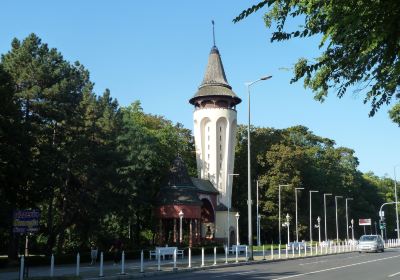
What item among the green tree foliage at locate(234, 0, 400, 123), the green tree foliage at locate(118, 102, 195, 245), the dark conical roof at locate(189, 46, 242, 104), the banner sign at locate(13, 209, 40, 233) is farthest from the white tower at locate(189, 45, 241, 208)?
the green tree foliage at locate(234, 0, 400, 123)

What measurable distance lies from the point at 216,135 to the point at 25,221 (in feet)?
155

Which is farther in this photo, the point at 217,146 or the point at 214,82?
the point at 214,82

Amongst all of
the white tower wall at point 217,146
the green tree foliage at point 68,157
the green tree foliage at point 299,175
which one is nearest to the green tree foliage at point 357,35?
the green tree foliage at point 68,157

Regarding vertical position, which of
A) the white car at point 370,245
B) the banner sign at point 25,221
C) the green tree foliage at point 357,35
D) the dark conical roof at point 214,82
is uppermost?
the dark conical roof at point 214,82

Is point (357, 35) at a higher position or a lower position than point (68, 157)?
lower

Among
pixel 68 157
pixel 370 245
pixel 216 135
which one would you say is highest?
pixel 216 135

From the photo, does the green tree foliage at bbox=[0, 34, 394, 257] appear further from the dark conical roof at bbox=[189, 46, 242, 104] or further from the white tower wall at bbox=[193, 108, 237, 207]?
the dark conical roof at bbox=[189, 46, 242, 104]

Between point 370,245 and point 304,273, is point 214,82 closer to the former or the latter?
point 370,245

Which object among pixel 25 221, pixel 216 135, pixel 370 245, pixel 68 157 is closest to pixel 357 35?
pixel 25 221

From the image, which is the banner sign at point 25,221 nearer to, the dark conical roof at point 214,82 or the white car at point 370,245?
the white car at point 370,245

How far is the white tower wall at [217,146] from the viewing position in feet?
210

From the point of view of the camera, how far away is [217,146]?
64125 millimetres

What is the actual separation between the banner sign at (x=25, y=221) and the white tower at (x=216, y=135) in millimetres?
46550

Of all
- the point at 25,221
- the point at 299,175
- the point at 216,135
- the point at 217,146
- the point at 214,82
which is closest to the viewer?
the point at 25,221
